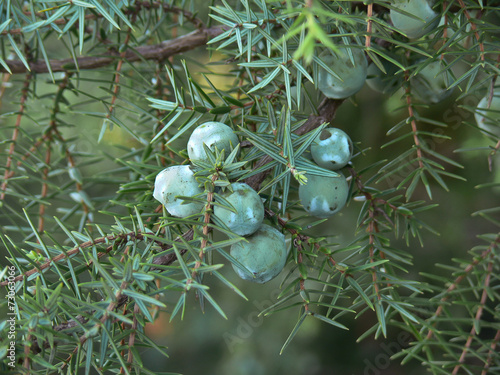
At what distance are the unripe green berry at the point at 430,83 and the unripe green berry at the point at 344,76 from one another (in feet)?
0.37

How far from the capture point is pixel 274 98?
0.47 meters

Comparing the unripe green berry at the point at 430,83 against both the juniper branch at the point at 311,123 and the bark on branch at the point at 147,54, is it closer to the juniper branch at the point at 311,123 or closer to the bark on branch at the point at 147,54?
the juniper branch at the point at 311,123

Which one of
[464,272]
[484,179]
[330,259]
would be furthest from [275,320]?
[330,259]

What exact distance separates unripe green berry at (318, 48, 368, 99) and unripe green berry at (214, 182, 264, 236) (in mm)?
144

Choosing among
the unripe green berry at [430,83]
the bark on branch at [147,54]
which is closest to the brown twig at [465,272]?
the unripe green berry at [430,83]

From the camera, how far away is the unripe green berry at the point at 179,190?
378mm

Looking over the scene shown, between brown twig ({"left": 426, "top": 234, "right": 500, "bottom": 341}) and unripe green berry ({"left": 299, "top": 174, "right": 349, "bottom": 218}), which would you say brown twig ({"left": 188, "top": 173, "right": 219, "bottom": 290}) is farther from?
brown twig ({"left": 426, "top": 234, "right": 500, "bottom": 341})

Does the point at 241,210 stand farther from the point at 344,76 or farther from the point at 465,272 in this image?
the point at 465,272

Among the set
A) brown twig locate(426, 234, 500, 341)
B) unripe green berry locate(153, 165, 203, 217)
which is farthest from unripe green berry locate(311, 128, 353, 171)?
brown twig locate(426, 234, 500, 341)

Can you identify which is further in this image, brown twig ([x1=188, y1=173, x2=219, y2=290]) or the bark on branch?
the bark on branch

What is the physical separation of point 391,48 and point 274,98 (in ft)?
0.44

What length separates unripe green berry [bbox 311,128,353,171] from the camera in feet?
1.45

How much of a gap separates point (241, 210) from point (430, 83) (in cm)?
31

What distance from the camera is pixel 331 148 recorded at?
0.44 metres
